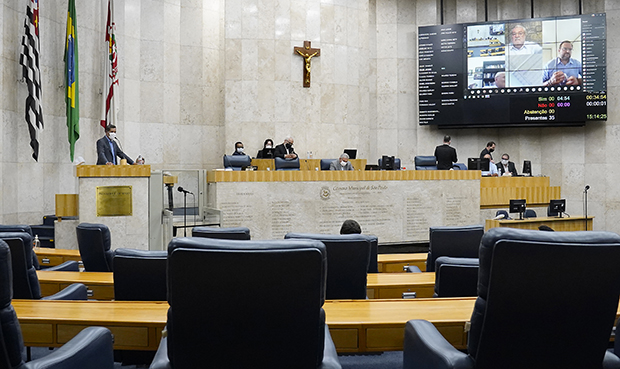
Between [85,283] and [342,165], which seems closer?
[85,283]

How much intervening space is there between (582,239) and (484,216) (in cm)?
920

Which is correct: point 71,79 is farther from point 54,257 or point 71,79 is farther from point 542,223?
point 542,223

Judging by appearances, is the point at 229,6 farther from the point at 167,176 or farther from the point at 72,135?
the point at 167,176

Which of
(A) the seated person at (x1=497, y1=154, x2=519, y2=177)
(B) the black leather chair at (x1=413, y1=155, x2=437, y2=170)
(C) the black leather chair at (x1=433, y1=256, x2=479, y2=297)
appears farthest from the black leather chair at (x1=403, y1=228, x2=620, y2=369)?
(A) the seated person at (x1=497, y1=154, x2=519, y2=177)

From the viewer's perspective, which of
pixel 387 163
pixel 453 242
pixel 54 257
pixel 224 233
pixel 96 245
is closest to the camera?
pixel 224 233

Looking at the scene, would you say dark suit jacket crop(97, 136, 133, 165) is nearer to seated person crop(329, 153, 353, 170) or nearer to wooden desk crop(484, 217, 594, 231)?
seated person crop(329, 153, 353, 170)

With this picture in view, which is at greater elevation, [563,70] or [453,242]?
[563,70]

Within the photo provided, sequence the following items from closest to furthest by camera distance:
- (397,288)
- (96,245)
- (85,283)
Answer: (397,288) < (85,283) < (96,245)

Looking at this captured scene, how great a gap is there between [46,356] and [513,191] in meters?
10.4

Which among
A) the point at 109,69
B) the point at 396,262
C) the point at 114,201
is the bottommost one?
the point at 396,262

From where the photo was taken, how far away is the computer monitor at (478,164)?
10.8 meters

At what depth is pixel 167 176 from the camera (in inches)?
328

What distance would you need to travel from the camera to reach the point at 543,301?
179 cm

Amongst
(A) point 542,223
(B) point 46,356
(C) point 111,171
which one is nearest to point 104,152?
(C) point 111,171
